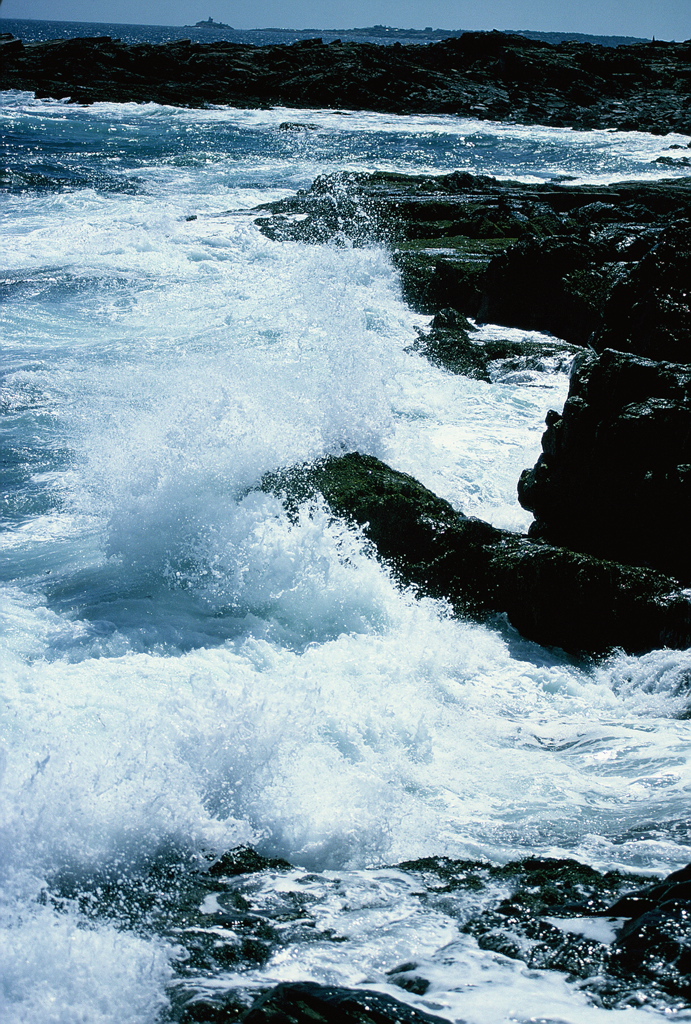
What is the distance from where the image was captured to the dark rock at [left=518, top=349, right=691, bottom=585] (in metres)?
5.92

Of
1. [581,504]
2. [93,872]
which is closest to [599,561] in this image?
[581,504]

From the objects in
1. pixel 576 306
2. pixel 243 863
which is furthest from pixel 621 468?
pixel 576 306

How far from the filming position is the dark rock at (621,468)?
19.4 ft

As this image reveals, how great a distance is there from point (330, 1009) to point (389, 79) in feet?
170

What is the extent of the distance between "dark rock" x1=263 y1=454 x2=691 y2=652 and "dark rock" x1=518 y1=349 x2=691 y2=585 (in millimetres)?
640

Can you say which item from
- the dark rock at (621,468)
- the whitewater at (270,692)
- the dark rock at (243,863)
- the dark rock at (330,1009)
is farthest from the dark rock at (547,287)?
the dark rock at (330,1009)

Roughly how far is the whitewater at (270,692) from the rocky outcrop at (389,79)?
37.7 m

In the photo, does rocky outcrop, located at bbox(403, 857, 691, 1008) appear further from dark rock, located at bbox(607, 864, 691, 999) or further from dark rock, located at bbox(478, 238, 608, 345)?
dark rock, located at bbox(478, 238, 608, 345)

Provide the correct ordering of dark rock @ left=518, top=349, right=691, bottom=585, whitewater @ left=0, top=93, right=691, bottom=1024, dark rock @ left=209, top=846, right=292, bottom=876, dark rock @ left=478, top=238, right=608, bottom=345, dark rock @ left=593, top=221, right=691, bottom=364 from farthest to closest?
dark rock @ left=478, top=238, right=608, bottom=345
dark rock @ left=593, top=221, right=691, bottom=364
dark rock @ left=518, top=349, right=691, bottom=585
dark rock @ left=209, top=846, right=292, bottom=876
whitewater @ left=0, top=93, right=691, bottom=1024

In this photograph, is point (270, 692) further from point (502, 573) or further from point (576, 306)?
point (576, 306)

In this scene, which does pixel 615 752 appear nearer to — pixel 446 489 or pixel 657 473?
pixel 657 473

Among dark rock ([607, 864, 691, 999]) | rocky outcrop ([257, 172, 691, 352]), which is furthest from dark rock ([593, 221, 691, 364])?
dark rock ([607, 864, 691, 999])

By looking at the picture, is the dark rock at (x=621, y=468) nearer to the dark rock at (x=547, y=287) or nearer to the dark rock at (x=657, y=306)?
the dark rock at (x=657, y=306)

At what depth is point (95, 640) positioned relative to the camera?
5.09m
